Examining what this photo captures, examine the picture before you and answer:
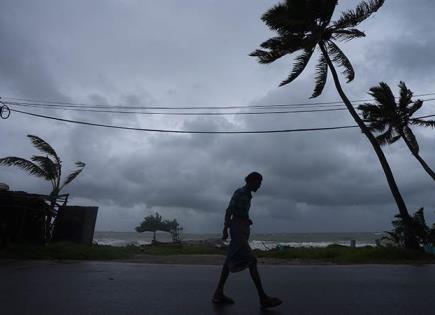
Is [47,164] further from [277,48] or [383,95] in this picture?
[383,95]

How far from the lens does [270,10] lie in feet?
63.4

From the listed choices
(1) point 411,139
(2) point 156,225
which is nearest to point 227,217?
(1) point 411,139

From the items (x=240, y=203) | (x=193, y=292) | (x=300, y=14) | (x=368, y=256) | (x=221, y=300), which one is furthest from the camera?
(x=300, y=14)

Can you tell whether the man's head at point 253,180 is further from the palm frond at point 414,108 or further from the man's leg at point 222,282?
the palm frond at point 414,108

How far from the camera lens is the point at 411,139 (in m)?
23.7

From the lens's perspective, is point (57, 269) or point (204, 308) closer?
point (204, 308)

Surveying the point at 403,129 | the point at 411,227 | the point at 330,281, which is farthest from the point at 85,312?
the point at 403,129

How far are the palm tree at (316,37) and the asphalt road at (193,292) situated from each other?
10.3m

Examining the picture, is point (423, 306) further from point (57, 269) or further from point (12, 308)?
point (57, 269)

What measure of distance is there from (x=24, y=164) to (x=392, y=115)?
55.5ft

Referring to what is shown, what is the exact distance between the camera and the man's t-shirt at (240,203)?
254 inches

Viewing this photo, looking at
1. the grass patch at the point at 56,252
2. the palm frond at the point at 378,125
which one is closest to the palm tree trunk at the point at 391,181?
the palm frond at the point at 378,125

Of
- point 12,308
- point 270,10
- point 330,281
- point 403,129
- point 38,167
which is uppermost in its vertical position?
point 270,10

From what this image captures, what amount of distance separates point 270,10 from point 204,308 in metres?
15.6
